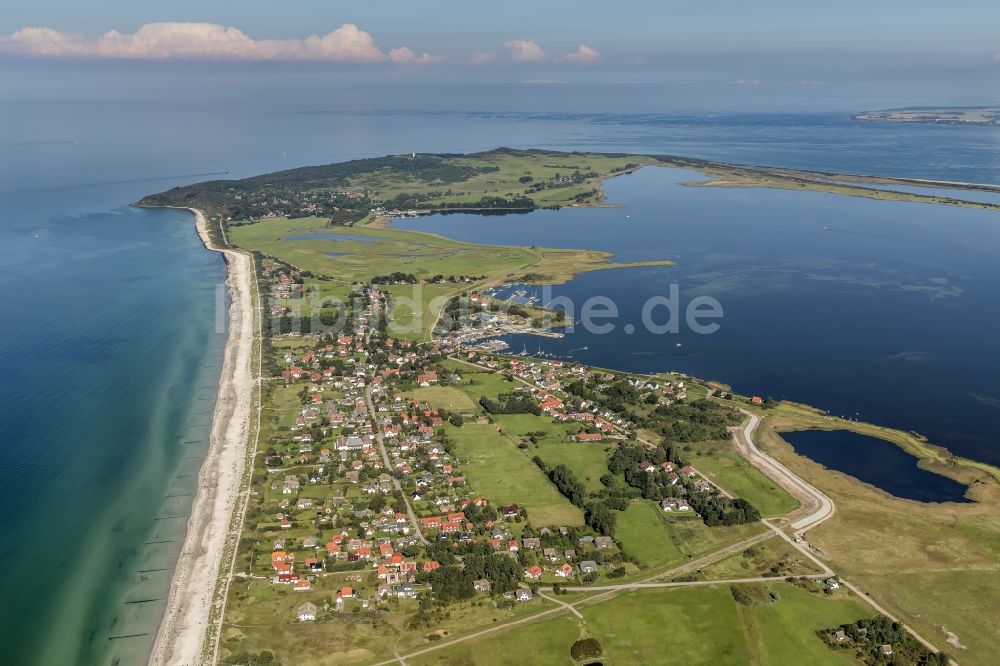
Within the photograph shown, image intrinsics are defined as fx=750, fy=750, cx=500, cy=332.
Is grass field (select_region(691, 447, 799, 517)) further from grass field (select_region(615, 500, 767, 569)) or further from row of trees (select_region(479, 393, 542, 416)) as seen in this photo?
row of trees (select_region(479, 393, 542, 416))

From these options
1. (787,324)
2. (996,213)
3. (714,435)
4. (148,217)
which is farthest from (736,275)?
(148,217)

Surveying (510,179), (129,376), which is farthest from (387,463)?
(510,179)

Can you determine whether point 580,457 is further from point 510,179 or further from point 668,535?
point 510,179

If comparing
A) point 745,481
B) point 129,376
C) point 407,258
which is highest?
point 407,258

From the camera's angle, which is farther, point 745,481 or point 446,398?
point 446,398

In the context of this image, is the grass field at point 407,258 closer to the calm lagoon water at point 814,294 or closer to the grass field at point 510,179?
the calm lagoon water at point 814,294

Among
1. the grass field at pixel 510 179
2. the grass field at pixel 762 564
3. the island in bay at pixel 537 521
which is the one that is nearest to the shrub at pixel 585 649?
the island in bay at pixel 537 521

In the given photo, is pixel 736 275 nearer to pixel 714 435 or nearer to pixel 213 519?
pixel 714 435
